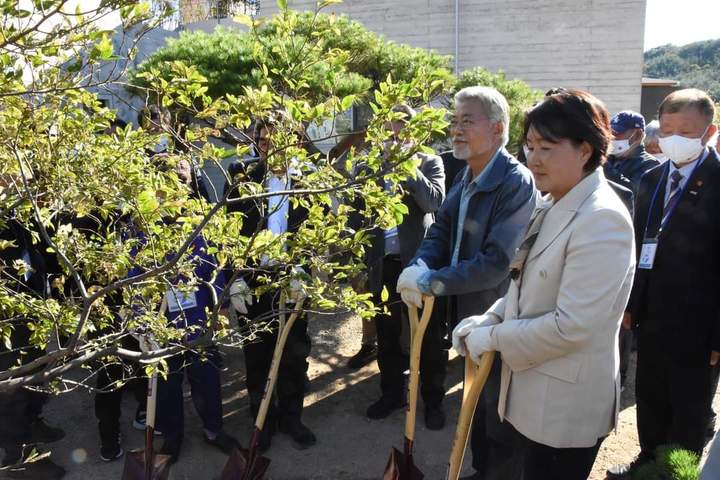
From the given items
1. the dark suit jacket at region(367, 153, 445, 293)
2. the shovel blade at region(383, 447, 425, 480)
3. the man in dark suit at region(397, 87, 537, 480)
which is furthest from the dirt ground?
the dark suit jacket at region(367, 153, 445, 293)

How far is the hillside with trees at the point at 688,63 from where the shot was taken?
232 feet

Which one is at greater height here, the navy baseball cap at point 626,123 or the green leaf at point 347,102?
the green leaf at point 347,102

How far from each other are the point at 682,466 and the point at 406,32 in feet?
42.7

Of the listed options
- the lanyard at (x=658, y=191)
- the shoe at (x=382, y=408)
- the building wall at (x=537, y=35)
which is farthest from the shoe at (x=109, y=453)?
the building wall at (x=537, y=35)

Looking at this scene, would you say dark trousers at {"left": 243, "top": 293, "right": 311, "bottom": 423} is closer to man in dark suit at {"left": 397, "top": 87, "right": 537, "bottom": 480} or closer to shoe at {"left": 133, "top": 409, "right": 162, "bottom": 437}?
shoe at {"left": 133, "top": 409, "right": 162, "bottom": 437}

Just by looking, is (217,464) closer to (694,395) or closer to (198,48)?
(694,395)

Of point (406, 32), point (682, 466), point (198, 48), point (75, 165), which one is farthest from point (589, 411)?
point (406, 32)

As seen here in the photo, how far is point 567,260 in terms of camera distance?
1880mm

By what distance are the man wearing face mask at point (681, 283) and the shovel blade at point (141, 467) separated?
7.72 feet

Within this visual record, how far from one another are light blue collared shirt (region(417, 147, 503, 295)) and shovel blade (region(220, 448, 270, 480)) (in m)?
1.36

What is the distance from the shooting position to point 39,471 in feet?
11.3

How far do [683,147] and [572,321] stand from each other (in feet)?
5.01

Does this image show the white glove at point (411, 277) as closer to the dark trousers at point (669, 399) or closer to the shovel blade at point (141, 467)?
the dark trousers at point (669, 399)

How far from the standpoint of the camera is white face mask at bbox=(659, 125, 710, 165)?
2.84 metres
